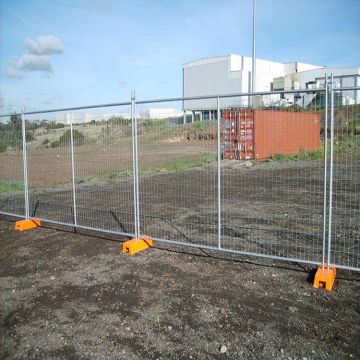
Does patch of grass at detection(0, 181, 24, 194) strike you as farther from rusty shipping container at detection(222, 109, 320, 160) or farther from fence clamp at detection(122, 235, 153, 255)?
fence clamp at detection(122, 235, 153, 255)

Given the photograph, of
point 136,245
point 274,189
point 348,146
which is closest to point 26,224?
point 136,245

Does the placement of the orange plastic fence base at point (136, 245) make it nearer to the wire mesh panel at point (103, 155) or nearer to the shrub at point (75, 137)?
the wire mesh panel at point (103, 155)

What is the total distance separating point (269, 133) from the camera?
1278cm

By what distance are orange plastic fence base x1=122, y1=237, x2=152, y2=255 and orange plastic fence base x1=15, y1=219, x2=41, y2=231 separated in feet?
9.22

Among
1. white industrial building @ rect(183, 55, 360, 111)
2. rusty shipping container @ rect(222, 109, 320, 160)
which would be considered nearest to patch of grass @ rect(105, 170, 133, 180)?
rusty shipping container @ rect(222, 109, 320, 160)

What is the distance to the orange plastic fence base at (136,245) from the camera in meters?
6.25

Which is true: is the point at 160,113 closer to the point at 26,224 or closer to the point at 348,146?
the point at 348,146

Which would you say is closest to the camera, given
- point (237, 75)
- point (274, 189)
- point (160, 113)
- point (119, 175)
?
point (160, 113)

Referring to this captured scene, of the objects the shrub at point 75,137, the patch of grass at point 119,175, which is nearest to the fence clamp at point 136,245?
the shrub at point 75,137

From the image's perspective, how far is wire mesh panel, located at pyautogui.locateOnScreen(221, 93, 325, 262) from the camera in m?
6.40

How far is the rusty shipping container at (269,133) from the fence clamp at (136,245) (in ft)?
9.20

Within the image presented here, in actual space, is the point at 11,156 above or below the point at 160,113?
below

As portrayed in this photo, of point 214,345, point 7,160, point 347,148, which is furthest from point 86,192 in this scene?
point 214,345

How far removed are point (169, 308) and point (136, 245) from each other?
6.88 feet
